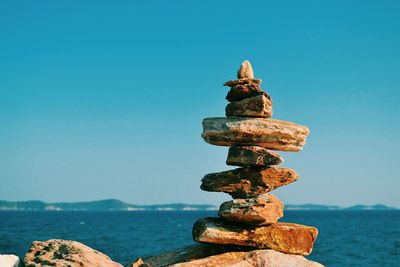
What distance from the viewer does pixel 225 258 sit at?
664 inches

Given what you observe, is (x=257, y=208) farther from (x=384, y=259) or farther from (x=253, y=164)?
(x=384, y=259)

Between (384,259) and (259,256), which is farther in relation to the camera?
(384,259)

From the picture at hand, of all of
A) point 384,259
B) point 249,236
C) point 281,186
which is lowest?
point 384,259

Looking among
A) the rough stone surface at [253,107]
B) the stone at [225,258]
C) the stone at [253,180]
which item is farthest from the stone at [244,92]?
the stone at [225,258]

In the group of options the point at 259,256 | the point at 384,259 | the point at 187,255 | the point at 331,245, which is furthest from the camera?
the point at 331,245

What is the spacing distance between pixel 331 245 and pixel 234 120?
64435 millimetres

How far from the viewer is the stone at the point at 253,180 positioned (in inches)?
688

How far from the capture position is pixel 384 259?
204 ft

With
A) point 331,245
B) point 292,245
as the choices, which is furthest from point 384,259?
point 292,245

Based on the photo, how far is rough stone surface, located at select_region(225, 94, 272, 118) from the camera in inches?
675

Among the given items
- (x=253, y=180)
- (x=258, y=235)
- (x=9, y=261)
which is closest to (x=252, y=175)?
(x=253, y=180)

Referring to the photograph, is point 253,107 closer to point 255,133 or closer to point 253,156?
point 255,133

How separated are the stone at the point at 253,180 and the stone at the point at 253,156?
317 millimetres

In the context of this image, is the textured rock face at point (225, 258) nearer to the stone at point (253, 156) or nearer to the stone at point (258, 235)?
the stone at point (258, 235)
